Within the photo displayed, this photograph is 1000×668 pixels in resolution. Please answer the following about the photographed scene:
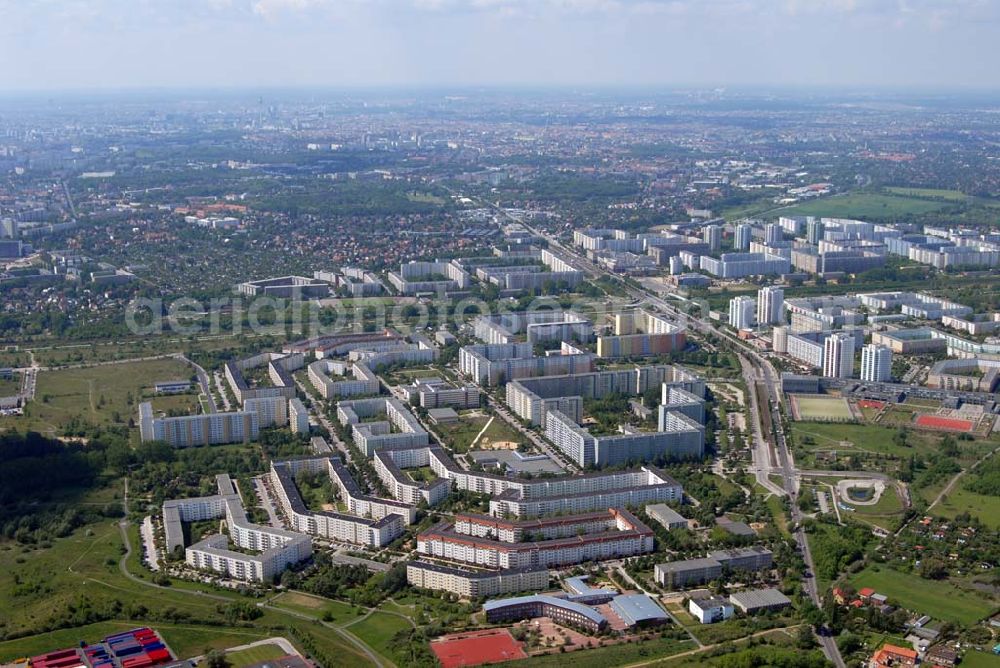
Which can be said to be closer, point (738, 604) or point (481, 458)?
point (738, 604)

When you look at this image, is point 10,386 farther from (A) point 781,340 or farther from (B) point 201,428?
(A) point 781,340

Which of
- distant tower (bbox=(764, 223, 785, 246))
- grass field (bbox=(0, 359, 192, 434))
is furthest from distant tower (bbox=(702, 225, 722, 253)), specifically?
grass field (bbox=(0, 359, 192, 434))

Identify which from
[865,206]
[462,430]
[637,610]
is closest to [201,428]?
[462,430]

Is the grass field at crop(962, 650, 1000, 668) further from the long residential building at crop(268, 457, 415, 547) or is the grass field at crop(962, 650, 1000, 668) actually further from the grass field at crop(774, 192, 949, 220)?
the grass field at crop(774, 192, 949, 220)

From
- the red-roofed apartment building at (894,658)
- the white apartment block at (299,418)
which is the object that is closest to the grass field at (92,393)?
the white apartment block at (299,418)

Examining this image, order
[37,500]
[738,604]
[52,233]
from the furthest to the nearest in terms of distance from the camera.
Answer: [52,233], [37,500], [738,604]

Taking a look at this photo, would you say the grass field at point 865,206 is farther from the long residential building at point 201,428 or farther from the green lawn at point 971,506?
the long residential building at point 201,428

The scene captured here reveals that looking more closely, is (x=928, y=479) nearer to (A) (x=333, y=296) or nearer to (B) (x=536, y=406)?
(B) (x=536, y=406)

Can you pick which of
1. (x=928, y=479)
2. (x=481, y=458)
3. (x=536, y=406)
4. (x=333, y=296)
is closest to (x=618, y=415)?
(x=536, y=406)

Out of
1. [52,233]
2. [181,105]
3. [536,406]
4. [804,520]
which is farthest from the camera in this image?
[181,105]
